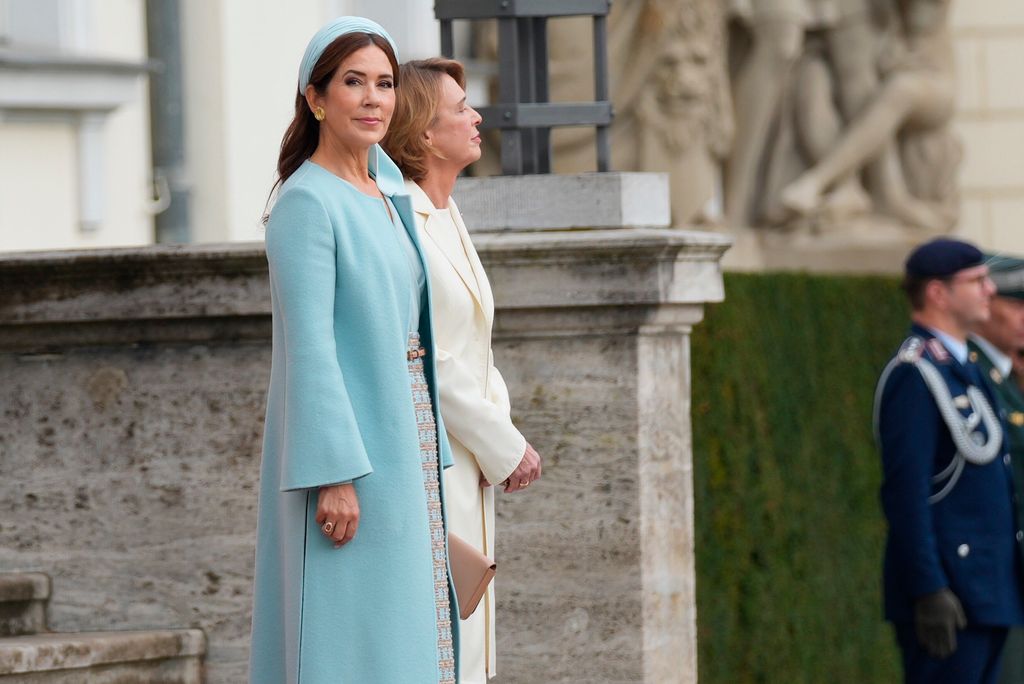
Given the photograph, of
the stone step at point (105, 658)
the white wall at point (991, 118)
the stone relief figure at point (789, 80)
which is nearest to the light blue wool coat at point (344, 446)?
the stone step at point (105, 658)

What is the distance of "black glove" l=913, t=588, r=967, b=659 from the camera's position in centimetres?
566

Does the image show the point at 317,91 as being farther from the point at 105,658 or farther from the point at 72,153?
the point at 72,153

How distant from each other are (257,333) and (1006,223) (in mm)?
10009

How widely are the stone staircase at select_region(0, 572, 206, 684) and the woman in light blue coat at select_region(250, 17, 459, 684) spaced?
0.96m

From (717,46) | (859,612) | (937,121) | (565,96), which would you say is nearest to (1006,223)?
(937,121)

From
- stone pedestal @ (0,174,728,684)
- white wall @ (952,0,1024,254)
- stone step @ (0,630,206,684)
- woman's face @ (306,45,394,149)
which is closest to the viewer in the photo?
woman's face @ (306,45,394,149)

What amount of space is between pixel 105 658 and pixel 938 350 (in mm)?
2401

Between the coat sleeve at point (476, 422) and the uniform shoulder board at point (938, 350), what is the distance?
6.90ft

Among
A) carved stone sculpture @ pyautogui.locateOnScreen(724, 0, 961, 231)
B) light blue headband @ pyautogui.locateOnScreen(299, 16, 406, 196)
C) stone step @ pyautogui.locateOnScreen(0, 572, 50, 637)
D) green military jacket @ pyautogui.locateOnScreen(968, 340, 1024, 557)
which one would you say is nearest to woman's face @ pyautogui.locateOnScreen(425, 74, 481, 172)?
light blue headband @ pyautogui.locateOnScreen(299, 16, 406, 196)

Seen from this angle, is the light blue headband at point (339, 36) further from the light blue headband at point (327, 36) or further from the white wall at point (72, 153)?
the white wall at point (72, 153)

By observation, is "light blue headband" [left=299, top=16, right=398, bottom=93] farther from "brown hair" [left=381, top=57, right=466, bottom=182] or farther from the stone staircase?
the stone staircase

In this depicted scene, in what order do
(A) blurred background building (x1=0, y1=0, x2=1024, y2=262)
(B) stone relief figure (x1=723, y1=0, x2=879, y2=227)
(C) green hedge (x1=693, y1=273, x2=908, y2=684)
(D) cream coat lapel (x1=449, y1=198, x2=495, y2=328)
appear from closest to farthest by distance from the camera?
(D) cream coat lapel (x1=449, y1=198, x2=495, y2=328) → (C) green hedge (x1=693, y1=273, x2=908, y2=684) → (A) blurred background building (x1=0, y1=0, x2=1024, y2=262) → (B) stone relief figure (x1=723, y1=0, x2=879, y2=227)

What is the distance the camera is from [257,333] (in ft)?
16.3

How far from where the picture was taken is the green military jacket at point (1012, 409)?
601 centimetres
